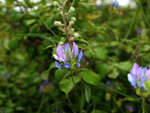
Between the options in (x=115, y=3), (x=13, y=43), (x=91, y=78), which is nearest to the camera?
(x=91, y=78)

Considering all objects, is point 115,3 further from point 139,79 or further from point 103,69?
point 139,79

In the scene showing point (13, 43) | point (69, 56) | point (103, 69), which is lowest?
point (103, 69)

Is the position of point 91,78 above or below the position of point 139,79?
below

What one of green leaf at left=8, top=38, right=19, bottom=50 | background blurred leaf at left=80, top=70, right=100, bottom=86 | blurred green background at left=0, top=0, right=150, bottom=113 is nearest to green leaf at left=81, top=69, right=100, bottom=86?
background blurred leaf at left=80, top=70, right=100, bottom=86

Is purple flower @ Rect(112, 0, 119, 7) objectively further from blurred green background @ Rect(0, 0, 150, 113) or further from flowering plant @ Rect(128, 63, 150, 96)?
flowering plant @ Rect(128, 63, 150, 96)

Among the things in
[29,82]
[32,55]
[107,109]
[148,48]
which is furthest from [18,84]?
[148,48]

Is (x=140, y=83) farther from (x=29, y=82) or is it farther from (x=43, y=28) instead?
(x=29, y=82)

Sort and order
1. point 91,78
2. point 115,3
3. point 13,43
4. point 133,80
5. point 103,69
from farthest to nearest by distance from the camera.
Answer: point 115,3 < point 13,43 < point 103,69 < point 91,78 < point 133,80

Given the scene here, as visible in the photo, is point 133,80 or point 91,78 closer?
point 133,80

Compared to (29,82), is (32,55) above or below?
above

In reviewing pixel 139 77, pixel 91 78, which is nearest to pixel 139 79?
pixel 139 77

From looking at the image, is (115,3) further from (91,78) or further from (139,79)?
(139,79)
